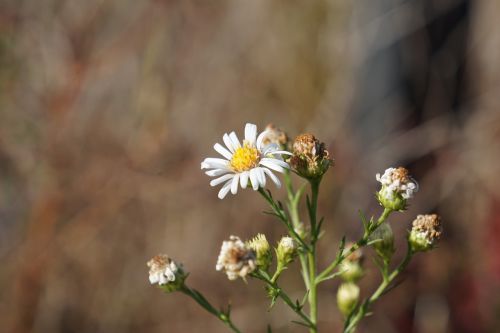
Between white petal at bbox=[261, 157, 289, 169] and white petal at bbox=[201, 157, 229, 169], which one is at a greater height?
white petal at bbox=[201, 157, 229, 169]

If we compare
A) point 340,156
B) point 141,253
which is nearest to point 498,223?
point 340,156

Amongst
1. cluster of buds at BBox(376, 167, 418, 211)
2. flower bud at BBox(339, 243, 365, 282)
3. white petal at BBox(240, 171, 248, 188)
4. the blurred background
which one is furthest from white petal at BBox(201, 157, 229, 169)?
the blurred background

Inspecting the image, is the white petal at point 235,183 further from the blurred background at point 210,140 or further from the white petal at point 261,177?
the blurred background at point 210,140

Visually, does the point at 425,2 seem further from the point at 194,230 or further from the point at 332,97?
the point at 194,230

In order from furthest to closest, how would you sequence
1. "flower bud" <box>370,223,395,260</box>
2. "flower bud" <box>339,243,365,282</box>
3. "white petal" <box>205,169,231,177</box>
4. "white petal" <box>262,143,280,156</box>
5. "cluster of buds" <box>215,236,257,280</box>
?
"flower bud" <box>339,243,365,282</box> → "flower bud" <box>370,223,395,260</box> → "white petal" <box>262,143,280,156</box> → "white petal" <box>205,169,231,177</box> → "cluster of buds" <box>215,236,257,280</box>

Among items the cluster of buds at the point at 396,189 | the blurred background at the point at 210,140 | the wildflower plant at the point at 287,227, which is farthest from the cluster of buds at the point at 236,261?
the blurred background at the point at 210,140

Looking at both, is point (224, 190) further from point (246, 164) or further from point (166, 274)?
point (166, 274)

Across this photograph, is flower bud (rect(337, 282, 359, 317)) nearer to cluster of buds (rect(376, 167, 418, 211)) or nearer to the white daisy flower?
cluster of buds (rect(376, 167, 418, 211))
